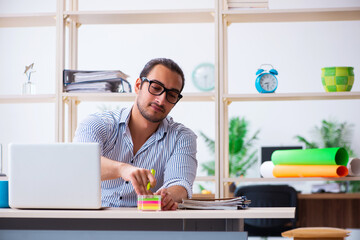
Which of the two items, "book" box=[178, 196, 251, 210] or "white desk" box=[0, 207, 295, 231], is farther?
"book" box=[178, 196, 251, 210]

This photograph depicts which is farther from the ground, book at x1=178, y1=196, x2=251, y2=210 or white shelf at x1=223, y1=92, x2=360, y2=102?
white shelf at x1=223, y1=92, x2=360, y2=102

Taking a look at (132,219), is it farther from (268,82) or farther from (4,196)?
(268,82)

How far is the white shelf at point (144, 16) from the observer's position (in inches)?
128

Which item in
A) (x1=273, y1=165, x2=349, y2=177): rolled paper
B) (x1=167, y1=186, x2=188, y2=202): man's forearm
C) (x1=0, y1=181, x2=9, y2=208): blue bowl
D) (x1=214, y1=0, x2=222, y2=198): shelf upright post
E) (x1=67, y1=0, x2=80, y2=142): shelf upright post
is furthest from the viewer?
(x1=67, y1=0, x2=80, y2=142): shelf upright post

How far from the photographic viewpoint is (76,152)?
1654 millimetres

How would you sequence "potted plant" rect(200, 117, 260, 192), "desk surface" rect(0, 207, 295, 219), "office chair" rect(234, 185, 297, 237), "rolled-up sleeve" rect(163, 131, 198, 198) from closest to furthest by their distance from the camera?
"desk surface" rect(0, 207, 295, 219), "rolled-up sleeve" rect(163, 131, 198, 198), "office chair" rect(234, 185, 297, 237), "potted plant" rect(200, 117, 260, 192)

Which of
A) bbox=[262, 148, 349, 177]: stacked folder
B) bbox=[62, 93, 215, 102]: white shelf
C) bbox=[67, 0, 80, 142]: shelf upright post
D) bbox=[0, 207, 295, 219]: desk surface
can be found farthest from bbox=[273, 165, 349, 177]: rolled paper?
bbox=[0, 207, 295, 219]: desk surface

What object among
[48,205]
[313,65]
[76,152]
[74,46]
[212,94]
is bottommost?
[48,205]

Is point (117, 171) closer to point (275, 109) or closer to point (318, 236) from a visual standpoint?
point (318, 236)

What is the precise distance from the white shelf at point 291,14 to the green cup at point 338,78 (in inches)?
13.2

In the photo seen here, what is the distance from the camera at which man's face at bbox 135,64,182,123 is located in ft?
7.86

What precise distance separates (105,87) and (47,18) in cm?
61

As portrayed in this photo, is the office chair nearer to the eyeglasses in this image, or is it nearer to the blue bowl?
the eyeglasses

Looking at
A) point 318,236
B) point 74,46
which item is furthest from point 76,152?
point 74,46
